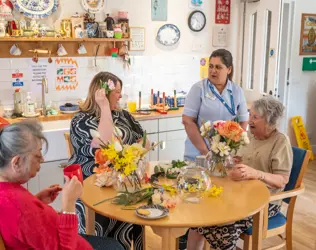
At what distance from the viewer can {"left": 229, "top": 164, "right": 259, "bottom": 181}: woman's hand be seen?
229 cm

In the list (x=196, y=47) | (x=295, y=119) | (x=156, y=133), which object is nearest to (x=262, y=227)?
(x=156, y=133)

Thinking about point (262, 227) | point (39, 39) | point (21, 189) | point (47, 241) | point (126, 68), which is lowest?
point (262, 227)

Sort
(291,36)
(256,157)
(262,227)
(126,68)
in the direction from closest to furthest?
(262,227) < (256,157) < (126,68) < (291,36)

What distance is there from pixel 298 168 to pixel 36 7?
9.05ft

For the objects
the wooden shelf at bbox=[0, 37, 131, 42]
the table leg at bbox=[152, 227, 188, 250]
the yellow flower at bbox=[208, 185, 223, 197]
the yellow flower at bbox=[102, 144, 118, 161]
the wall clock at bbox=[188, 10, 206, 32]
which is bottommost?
the table leg at bbox=[152, 227, 188, 250]

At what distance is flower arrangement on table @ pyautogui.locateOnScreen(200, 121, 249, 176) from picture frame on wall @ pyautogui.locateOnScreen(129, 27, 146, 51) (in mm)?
2320

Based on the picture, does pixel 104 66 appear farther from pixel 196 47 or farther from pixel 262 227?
pixel 262 227

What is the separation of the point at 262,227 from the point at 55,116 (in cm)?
231

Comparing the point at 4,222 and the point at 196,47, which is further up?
the point at 196,47

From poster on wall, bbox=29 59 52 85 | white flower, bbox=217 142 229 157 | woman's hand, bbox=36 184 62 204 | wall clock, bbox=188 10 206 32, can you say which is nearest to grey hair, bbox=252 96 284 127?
white flower, bbox=217 142 229 157

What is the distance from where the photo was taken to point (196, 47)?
191 inches

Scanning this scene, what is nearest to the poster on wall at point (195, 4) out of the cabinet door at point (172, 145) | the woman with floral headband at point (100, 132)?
the cabinet door at point (172, 145)

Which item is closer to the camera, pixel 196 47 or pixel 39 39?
pixel 39 39

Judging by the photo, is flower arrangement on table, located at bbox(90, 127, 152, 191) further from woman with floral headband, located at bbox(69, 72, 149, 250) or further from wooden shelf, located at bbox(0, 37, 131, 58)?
wooden shelf, located at bbox(0, 37, 131, 58)
